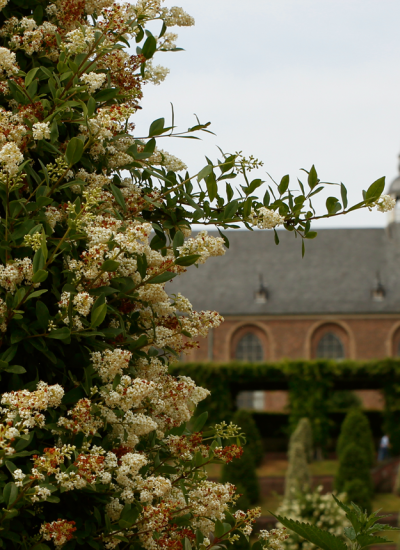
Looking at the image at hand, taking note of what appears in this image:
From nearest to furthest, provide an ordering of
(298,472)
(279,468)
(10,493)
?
(10,493) < (298,472) < (279,468)

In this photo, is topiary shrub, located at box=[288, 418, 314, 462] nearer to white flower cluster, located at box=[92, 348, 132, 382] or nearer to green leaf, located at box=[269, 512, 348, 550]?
green leaf, located at box=[269, 512, 348, 550]

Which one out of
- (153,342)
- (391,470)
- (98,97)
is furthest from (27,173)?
(391,470)

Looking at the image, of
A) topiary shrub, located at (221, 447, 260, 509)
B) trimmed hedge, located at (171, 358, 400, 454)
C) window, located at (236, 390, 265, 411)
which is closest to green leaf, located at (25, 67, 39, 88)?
topiary shrub, located at (221, 447, 260, 509)

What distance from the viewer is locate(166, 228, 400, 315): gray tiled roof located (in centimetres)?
3450

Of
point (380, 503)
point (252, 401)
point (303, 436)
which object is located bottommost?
point (380, 503)

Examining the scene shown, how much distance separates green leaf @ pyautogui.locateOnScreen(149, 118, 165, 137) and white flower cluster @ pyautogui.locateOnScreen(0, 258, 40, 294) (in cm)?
78

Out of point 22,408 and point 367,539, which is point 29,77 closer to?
point 22,408

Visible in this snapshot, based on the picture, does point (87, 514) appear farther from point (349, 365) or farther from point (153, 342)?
point (349, 365)

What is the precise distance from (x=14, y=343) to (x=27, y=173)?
553 millimetres

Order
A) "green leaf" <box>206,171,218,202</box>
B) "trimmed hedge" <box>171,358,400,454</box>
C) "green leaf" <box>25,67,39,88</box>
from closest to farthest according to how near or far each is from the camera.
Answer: "green leaf" <box>25,67,39,88</box>
"green leaf" <box>206,171,218,202</box>
"trimmed hedge" <box>171,358,400,454</box>

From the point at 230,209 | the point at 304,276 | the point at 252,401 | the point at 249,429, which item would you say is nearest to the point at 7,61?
the point at 230,209

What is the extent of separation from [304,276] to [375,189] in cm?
3369

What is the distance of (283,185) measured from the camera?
7.52 ft

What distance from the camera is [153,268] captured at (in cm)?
196
